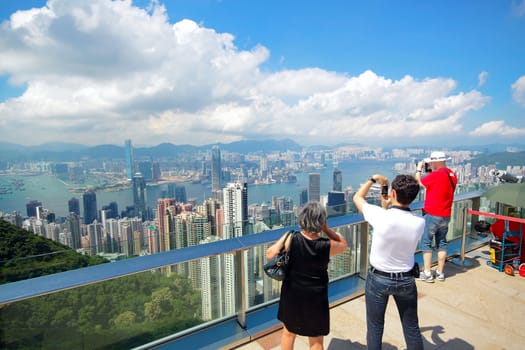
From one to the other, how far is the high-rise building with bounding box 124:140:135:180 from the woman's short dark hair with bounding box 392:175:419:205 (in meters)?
36.5

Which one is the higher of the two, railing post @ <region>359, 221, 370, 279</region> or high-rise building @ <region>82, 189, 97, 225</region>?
railing post @ <region>359, 221, 370, 279</region>

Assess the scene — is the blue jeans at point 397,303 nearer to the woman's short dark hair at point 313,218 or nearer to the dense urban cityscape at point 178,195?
the woman's short dark hair at point 313,218

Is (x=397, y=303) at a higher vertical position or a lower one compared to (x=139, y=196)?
higher

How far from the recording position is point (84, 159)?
3238 centimetres

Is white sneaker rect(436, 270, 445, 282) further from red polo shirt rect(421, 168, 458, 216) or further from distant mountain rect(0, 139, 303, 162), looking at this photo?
distant mountain rect(0, 139, 303, 162)

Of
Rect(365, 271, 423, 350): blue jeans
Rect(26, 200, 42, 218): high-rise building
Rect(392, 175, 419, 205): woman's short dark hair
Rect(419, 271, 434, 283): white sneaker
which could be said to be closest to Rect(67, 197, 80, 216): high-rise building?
Rect(26, 200, 42, 218): high-rise building

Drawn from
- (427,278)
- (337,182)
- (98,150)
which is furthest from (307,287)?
(98,150)

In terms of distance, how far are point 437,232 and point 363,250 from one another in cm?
115

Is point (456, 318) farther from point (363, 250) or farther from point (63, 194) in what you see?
point (63, 194)

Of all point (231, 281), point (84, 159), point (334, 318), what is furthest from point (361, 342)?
point (84, 159)

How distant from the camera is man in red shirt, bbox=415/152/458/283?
3.44 m

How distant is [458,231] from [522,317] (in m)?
2.22

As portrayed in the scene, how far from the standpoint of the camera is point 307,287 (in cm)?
168

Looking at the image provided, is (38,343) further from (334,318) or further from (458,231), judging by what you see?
(458,231)
